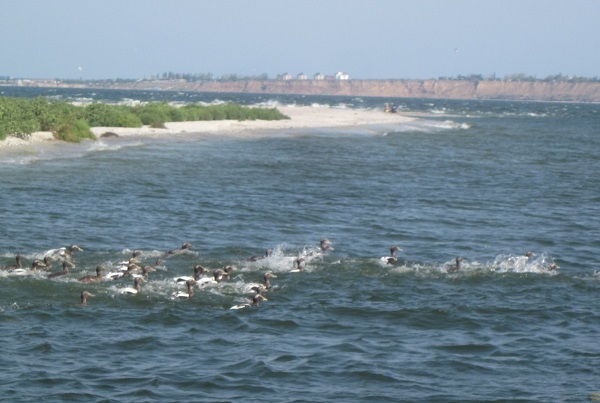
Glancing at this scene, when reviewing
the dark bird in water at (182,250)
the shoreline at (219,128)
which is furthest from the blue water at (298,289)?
the shoreline at (219,128)

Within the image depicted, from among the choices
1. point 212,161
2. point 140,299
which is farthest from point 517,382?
point 212,161

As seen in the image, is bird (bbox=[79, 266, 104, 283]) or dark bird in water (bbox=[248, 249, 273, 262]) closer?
bird (bbox=[79, 266, 104, 283])

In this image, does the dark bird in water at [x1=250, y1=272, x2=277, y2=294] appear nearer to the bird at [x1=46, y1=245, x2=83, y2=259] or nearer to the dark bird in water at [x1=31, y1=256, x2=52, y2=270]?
the dark bird in water at [x1=31, y1=256, x2=52, y2=270]

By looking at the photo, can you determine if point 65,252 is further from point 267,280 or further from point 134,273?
point 267,280

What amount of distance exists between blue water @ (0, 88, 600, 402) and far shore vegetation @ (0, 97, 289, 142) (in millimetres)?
2180

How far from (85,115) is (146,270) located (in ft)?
116

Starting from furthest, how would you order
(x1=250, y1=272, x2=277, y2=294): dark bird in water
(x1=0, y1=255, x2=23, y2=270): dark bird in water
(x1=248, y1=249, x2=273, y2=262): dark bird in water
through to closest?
1. (x1=248, y1=249, x2=273, y2=262): dark bird in water
2. (x1=0, y1=255, x2=23, y2=270): dark bird in water
3. (x1=250, y1=272, x2=277, y2=294): dark bird in water

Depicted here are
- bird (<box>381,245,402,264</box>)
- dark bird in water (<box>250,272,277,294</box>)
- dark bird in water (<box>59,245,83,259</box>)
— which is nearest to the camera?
dark bird in water (<box>250,272,277,294</box>)

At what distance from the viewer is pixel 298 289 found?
742 inches

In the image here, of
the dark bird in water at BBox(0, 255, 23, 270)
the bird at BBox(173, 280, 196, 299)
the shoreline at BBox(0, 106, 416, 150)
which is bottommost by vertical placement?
the shoreline at BBox(0, 106, 416, 150)

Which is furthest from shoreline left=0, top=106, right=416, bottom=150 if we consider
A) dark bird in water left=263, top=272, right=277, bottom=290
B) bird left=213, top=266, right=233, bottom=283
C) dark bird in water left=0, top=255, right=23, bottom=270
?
dark bird in water left=263, top=272, right=277, bottom=290

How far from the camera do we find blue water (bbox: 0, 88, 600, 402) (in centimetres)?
1361

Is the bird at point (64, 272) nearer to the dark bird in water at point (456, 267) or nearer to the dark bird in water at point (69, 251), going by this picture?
the dark bird in water at point (69, 251)

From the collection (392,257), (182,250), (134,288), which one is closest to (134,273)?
(134,288)
